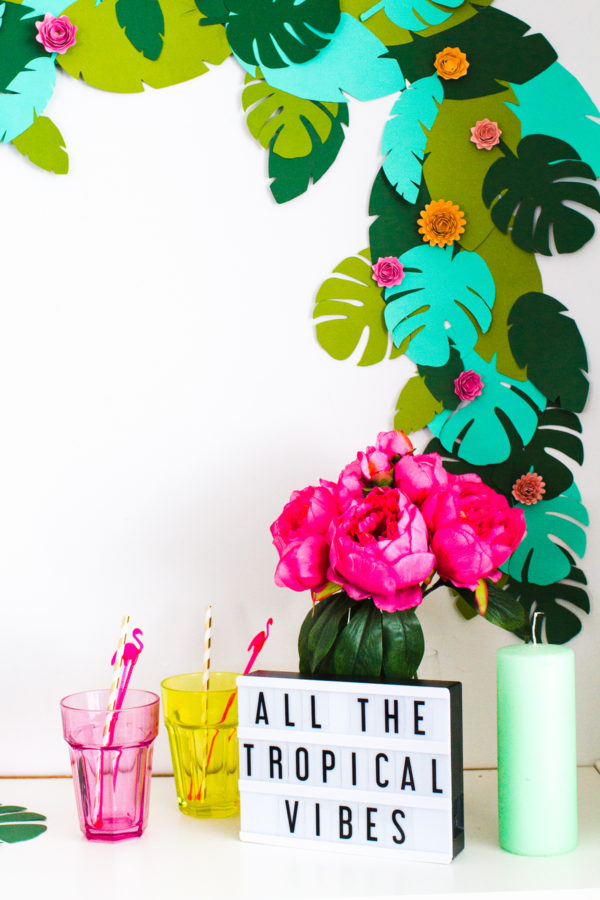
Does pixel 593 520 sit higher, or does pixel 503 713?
pixel 593 520

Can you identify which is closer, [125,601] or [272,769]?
[272,769]

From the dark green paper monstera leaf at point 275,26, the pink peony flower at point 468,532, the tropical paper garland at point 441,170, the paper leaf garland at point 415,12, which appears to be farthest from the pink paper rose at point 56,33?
the pink peony flower at point 468,532

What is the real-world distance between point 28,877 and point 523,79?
104 centimetres

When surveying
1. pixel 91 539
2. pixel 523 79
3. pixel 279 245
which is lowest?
pixel 91 539

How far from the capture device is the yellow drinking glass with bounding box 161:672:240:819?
92cm

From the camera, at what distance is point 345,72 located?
1.06m

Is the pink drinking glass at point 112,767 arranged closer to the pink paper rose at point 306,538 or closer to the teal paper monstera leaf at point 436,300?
the pink paper rose at point 306,538

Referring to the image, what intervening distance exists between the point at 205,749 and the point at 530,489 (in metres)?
0.49

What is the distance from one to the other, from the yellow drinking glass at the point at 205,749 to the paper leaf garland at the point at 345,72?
2.43ft

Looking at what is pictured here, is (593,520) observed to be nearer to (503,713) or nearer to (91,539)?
(503,713)

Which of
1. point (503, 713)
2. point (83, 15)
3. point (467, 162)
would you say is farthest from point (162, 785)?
point (83, 15)

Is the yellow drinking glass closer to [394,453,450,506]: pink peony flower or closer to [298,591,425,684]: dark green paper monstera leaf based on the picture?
[298,591,425,684]: dark green paper monstera leaf

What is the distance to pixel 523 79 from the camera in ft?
3.46

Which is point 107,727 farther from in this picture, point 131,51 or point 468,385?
point 131,51
